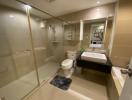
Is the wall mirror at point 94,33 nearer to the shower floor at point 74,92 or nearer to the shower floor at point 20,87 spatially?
the shower floor at point 74,92

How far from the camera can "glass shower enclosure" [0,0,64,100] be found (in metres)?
1.79

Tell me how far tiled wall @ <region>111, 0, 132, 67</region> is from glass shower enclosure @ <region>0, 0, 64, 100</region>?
1958 mm

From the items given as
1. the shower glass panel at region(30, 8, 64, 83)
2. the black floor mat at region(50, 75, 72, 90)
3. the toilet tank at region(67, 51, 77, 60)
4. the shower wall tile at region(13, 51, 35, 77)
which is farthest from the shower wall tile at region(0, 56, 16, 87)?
the toilet tank at region(67, 51, 77, 60)

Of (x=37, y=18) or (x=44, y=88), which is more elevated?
(x=37, y=18)

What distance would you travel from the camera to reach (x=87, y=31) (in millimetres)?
2355

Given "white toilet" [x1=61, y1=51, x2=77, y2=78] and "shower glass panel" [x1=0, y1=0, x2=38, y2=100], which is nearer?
"shower glass panel" [x1=0, y1=0, x2=38, y2=100]

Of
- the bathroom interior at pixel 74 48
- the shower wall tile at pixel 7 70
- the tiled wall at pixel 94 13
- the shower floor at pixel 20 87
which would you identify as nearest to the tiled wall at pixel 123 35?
the bathroom interior at pixel 74 48

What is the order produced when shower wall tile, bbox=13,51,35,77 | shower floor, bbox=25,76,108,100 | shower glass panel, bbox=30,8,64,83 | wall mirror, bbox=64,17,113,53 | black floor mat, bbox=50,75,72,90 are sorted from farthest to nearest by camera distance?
1. shower glass panel, bbox=30,8,64,83
2. shower wall tile, bbox=13,51,35,77
3. wall mirror, bbox=64,17,113,53
4. black floor mat, bbox=50,75,72,90
5. shower floor, bbox=25,76,108,100

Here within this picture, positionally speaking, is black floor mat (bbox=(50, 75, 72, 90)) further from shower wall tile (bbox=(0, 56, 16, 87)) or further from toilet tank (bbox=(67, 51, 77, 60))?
shower wall tile (bbox=(0, 56, 16, 87))

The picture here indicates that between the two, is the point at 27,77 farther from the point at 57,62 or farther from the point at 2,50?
the point at 57,62

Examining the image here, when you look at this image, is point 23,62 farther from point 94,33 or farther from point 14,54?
point 94,33

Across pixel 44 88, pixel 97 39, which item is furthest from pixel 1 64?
pixel 97 39

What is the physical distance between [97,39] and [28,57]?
2403 mm

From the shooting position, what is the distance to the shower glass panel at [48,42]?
2.86 m
